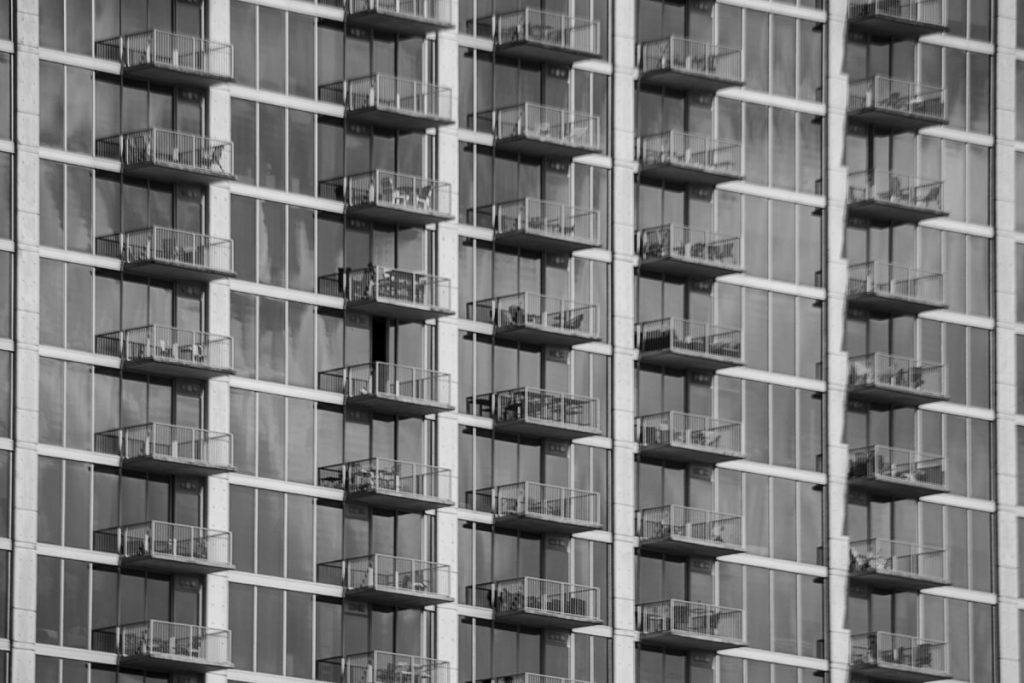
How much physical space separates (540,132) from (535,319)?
6.18 meters

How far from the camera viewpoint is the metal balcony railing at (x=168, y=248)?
4847 inches

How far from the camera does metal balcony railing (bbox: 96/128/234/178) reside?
12344 centimetres

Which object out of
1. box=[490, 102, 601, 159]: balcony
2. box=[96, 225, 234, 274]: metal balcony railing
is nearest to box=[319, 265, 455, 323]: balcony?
box=[96, 225, 234, 274]: metal balcony railing

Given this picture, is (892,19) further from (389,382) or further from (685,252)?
(389,382)

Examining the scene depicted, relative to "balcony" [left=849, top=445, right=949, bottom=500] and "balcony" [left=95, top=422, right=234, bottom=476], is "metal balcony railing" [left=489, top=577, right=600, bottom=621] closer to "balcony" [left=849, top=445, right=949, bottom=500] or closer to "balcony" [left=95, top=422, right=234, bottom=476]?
"balcony" [left=95, top=422, right=234, bottom=476]

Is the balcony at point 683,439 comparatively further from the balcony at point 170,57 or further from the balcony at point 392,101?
the balcony at point 170,57

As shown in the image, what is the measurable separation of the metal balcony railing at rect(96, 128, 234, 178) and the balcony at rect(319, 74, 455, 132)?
16.4 feet

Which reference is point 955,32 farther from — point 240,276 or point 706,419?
point 240,276

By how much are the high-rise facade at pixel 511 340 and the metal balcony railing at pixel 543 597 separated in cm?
14

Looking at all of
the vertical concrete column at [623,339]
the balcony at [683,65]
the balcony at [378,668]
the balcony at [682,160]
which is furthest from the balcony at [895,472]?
the balcony at [378,668]

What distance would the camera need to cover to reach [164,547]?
122 m

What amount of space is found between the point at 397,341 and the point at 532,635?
10701mm

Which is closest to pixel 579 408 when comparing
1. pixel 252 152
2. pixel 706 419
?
pixel 706 419

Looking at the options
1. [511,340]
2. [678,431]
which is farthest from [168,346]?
[678,431]
